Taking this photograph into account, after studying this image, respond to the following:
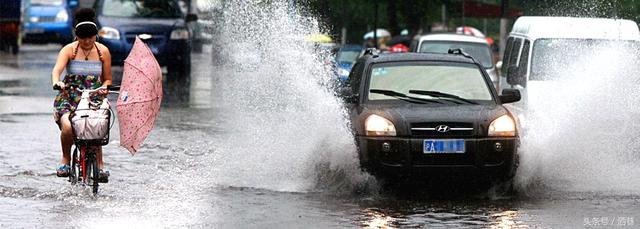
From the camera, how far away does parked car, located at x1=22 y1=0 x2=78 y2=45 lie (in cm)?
4844

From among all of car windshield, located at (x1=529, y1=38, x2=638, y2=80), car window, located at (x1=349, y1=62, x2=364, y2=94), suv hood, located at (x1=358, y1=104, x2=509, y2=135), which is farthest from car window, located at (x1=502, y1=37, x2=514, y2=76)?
suv hood, located at (x1=358, y1=104, x2=509, y2=135)

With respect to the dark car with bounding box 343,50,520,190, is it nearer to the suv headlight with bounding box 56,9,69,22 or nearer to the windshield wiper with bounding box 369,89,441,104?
the windshield wiper with bounding box 369,89,441,104

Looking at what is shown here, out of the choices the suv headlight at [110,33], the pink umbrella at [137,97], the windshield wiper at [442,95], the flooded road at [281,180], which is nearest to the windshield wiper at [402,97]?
the windshield wiper at [442,95]

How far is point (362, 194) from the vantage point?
41.6 feet

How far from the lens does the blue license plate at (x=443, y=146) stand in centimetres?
1233

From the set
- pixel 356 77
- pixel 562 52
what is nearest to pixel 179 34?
pixel 562 52

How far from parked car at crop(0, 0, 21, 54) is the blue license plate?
3148 centimetres

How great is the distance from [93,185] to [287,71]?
321cm

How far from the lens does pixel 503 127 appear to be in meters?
12.6

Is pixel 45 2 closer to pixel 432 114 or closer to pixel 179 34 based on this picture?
pixel 179 34

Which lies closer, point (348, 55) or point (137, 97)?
point (137, 97)

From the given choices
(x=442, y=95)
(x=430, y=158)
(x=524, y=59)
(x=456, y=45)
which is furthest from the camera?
(x=456, y=45)

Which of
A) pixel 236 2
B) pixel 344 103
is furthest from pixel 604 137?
pixel 236 2

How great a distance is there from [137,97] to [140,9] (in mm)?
18883
